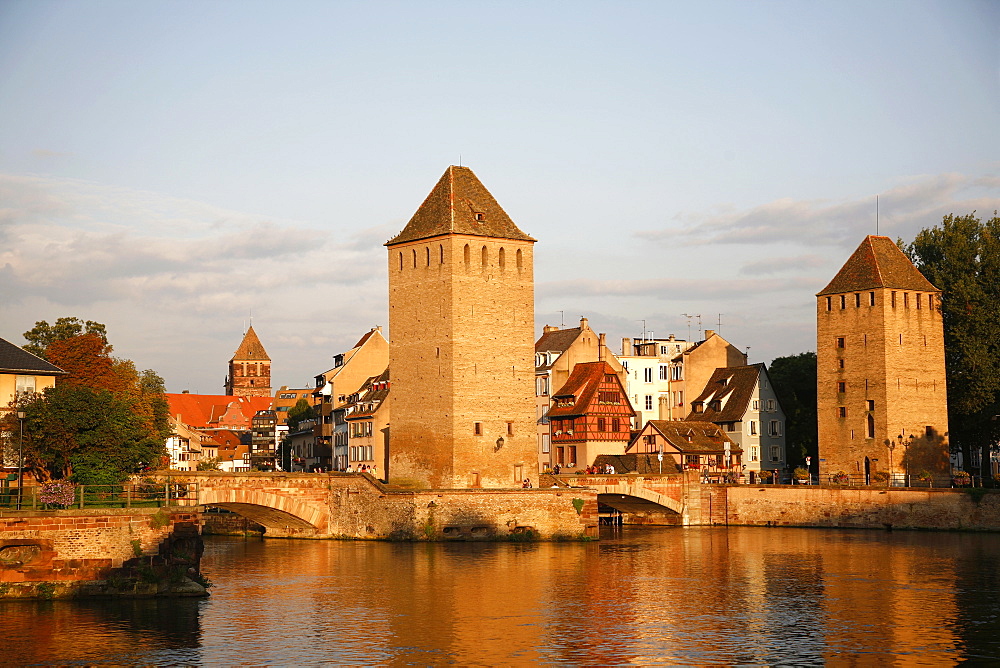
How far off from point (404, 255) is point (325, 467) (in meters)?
32.0

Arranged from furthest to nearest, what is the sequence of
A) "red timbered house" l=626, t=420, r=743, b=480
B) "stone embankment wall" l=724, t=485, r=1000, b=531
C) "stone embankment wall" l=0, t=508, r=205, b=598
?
"red timbered house" l=626, t=420, r=743, b=480 → "stone embankment wall" l=724, t=485, r=1000, b=531 → "stone embankment wall" l=0, t=508, r=205, b=598

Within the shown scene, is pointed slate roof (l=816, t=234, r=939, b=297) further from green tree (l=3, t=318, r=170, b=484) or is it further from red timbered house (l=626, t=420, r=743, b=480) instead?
green tree (l=3, t=318, r=170, b=484)

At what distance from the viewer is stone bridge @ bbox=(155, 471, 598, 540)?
55.3m

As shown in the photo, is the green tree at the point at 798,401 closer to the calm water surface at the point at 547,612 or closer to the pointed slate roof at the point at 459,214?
the pointed slate roof at the point at 459,214

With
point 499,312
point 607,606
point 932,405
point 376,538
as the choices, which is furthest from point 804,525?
point 607,606

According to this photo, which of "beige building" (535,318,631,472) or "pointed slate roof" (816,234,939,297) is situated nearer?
"pointed slate roof" (816,234,939,297)

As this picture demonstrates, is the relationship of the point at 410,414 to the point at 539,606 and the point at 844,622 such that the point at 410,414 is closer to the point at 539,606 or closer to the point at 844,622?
the point at 539,606

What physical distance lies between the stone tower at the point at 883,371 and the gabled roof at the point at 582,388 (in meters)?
13.4

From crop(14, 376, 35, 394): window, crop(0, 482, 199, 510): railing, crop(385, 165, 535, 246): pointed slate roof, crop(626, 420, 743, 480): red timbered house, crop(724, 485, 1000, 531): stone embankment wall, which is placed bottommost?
crop(724, 485, 1000, 531): stone embankment wall

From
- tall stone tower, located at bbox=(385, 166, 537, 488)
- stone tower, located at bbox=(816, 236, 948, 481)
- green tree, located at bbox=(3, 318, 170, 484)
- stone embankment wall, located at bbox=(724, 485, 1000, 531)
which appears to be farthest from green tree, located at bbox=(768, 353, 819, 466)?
green tree, located at bbox=(3, 318, 170, 484)

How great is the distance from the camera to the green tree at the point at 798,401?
81312mm

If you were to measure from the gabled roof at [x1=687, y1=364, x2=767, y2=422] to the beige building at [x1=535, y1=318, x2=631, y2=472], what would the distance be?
5.62 meters

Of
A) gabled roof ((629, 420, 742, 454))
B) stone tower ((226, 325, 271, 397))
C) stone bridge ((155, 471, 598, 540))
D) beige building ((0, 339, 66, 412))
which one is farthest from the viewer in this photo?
stone tower ((226, 325, 271, 397))

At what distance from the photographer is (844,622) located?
3319 centimetres
